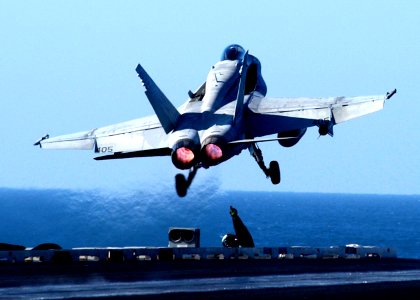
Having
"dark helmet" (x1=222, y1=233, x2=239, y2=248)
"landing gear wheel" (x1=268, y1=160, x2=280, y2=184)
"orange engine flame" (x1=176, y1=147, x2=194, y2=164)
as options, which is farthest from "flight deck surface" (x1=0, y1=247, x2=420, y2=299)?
"dark helmet" (x1=222, y1=233, x2=239, y2=248)

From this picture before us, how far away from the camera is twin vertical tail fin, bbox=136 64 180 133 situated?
42094 mm

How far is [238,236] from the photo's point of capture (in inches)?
2108

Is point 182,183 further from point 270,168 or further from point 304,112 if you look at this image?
point 304,112

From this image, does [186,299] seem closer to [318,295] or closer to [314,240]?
[318,295]

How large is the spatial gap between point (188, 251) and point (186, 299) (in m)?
16.5

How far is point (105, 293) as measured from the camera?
105 feet

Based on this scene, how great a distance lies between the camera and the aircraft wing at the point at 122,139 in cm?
4697

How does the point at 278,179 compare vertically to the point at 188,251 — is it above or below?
above

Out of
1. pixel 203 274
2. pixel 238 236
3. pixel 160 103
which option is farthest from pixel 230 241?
pixel 203 274

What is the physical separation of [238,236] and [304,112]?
807cm

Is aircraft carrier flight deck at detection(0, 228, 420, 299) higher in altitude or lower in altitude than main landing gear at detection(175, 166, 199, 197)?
lower

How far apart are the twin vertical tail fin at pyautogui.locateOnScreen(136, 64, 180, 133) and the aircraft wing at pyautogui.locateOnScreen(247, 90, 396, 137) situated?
19.1ft

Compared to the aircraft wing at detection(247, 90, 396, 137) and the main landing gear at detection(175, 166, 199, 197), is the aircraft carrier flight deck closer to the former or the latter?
the main landing gear at detection(175, 166, 199, 197)

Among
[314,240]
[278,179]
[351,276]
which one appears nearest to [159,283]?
[351,276]
